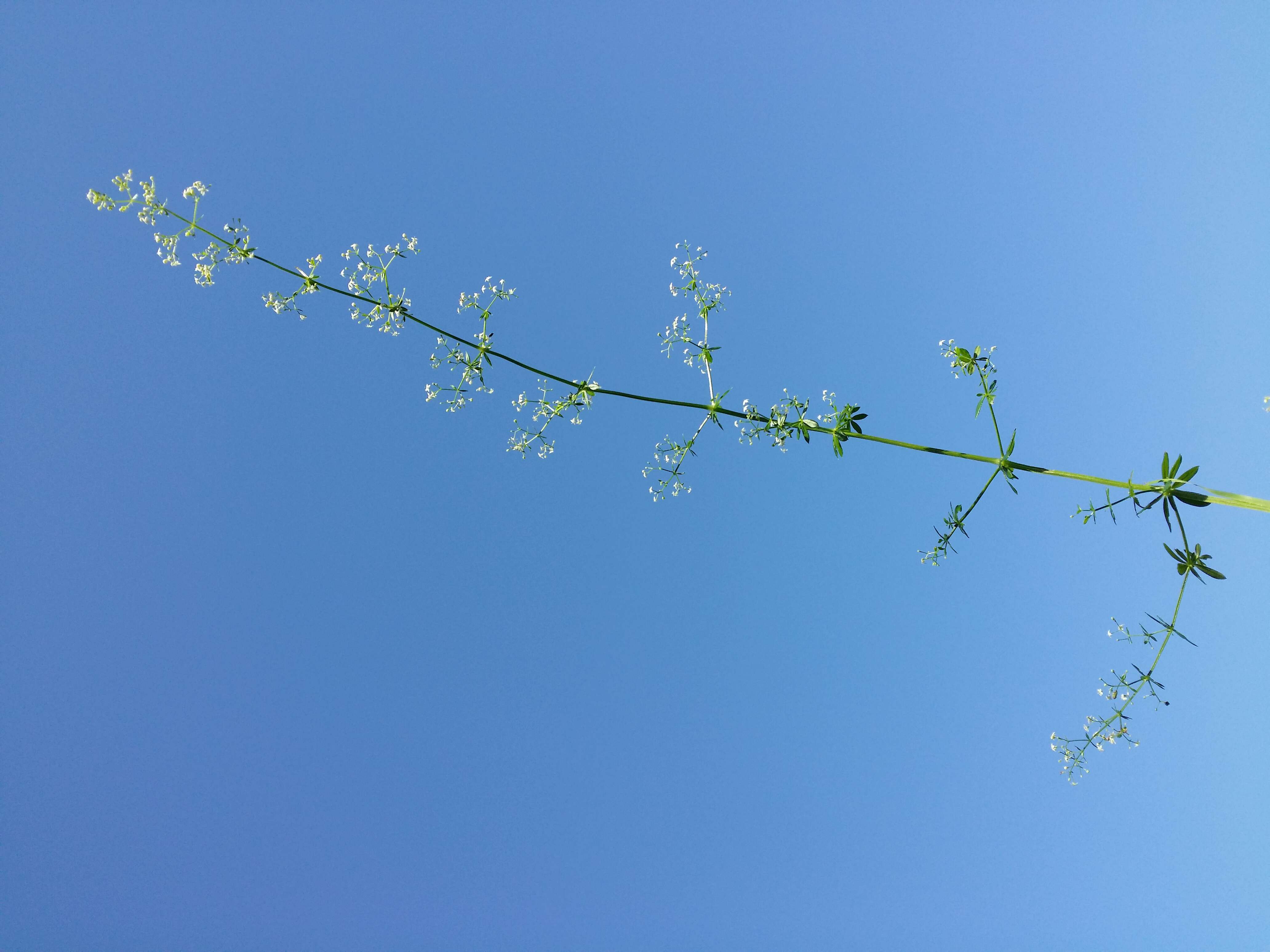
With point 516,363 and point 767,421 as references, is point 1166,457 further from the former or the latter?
point 516,363

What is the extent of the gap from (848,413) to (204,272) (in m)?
4.38

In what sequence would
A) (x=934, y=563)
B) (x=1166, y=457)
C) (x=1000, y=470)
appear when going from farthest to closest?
(x=934, y=563) < (x=1000, y=470) < (x=1166, y=457)

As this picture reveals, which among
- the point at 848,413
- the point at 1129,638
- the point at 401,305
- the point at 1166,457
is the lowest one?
the point at 1129,638

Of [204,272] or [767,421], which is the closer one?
[204,272]

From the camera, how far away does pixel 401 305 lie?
14.7ft

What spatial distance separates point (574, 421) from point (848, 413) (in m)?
1.96

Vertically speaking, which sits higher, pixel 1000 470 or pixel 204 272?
pixel 204 272

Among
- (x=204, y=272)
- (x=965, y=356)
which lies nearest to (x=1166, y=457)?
(x=965, y=356)

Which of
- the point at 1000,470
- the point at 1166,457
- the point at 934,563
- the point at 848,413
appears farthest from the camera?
the point at 934,563

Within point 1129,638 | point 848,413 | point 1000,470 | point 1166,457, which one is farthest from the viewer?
point 1129,638

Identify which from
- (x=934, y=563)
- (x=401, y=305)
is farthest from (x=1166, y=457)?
(x=401, y=305)

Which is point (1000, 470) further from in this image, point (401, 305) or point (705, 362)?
point (401, 305)

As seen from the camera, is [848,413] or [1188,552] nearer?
[1188,552]

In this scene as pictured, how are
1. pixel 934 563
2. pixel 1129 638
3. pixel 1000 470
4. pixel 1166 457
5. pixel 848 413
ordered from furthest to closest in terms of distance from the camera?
1. pixel 934 563
2. pixel 1129 638
3. pixel 848 413
4. pixel 1000 470
5. pixel 1166 457
